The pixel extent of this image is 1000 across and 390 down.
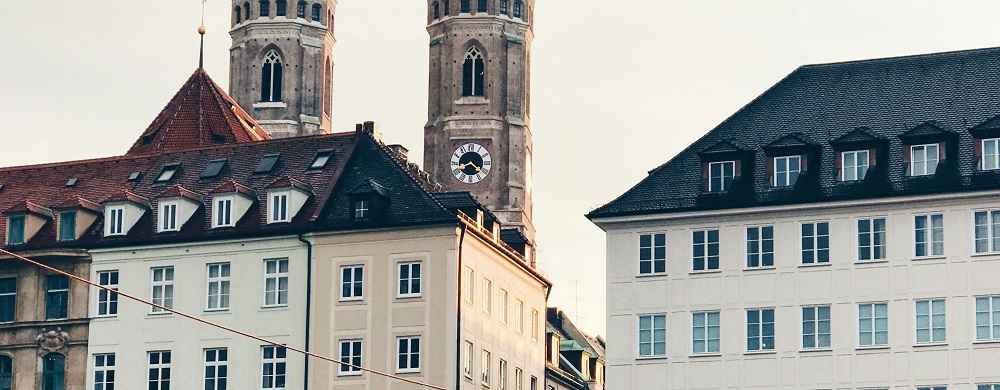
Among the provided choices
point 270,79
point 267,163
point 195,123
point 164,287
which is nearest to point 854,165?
point 267,163

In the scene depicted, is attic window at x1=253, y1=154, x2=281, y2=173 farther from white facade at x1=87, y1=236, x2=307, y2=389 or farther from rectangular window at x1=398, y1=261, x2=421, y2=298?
rectangular window at x1=398, y1=261, x2=421, y2=298

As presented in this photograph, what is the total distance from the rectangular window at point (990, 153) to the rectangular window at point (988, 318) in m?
4.24

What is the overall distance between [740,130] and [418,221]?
11685mm

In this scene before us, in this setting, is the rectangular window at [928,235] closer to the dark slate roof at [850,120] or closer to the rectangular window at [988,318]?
the dark slate roof at [850,120]

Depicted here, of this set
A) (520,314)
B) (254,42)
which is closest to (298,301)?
(520,314)

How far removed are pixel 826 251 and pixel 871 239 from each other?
4.94ft

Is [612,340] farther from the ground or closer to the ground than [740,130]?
closer to the ground

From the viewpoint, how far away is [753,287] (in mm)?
82875

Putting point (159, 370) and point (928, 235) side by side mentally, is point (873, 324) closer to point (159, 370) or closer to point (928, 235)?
point (928, 235)

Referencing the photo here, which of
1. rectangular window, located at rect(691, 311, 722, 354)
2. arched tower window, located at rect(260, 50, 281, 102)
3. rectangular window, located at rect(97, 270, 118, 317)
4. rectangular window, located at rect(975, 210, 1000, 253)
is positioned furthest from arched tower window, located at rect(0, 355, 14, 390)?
arched tower window, located at rect(260, 50, 281, 102)

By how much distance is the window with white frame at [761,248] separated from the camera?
8306 centimetres

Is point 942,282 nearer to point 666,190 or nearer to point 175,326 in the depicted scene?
point 666,190

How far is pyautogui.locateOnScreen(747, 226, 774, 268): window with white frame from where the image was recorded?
3270 inches

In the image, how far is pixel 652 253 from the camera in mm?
84625
